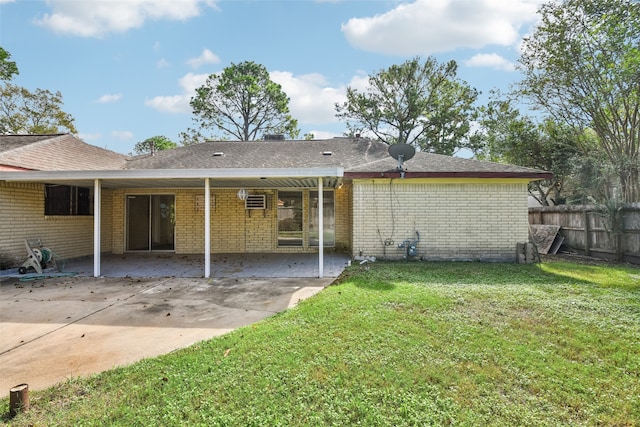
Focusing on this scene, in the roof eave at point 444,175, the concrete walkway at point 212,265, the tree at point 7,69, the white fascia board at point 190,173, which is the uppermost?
the tree at point 7,69

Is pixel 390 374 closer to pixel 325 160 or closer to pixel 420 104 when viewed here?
pixel 325 160

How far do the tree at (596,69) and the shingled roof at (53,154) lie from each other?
643 inches

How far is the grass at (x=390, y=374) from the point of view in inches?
95.2

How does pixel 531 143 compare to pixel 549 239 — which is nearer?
pixel 549 239

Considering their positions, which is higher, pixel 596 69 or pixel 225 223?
pixel 596 69

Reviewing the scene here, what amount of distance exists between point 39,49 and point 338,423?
1749cm

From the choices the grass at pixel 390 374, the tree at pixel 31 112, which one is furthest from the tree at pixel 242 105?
the grass at pixel 390 374

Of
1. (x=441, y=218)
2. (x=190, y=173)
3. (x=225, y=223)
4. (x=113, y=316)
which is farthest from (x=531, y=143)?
(x=113, y=316)

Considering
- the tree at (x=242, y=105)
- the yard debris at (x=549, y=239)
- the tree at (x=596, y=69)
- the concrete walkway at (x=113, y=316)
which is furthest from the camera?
the tree at (x=242, y=105)

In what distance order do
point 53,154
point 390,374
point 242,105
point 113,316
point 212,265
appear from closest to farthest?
point 390,374 → point 113,316 → point 212,265 → point 53,154 → point 242,105

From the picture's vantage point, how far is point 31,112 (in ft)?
75.4

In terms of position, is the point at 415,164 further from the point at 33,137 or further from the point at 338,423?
the point at 33,137

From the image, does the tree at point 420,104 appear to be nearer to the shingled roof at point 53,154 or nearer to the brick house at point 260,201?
the brick house at point 260,201

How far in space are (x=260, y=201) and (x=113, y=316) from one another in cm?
684
